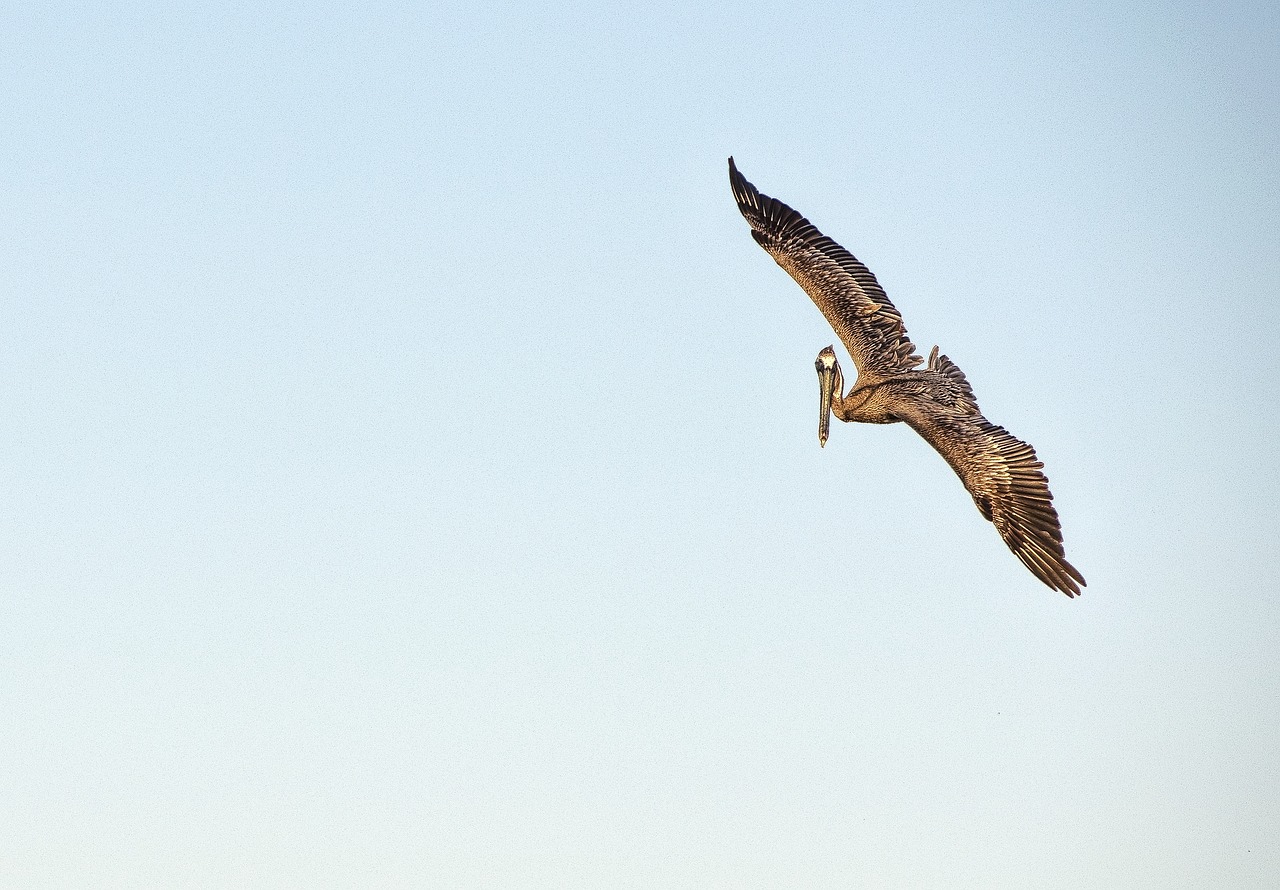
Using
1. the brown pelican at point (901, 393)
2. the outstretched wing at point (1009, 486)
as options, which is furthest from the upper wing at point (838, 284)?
the outstretched wing at point (1009, 486)

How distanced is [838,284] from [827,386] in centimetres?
318

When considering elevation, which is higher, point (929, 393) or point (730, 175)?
point (730, 175)

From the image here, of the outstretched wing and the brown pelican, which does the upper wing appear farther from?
the outstretched wing

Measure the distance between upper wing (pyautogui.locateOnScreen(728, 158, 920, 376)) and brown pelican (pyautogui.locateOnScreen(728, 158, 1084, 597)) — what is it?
2cm

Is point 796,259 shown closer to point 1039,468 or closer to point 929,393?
point 929,393

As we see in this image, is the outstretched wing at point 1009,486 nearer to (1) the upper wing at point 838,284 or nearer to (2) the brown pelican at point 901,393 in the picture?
(2) the brown pelican at point 901,393

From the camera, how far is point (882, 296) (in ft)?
182

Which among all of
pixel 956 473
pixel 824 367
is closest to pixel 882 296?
pixel 824 367

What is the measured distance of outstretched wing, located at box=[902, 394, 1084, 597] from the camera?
48.9 m

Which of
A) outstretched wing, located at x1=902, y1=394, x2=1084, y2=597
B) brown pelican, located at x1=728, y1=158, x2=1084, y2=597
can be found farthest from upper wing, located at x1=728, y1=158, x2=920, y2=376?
outstretched wing, located at x1=902, y1=394, x2=1084, y2=597

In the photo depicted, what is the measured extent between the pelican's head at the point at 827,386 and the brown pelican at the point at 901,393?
2 centimetres

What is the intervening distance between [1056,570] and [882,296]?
9.81 meters

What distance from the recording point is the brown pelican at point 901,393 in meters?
49.2

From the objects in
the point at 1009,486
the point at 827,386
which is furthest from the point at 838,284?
the point at 1009,486
